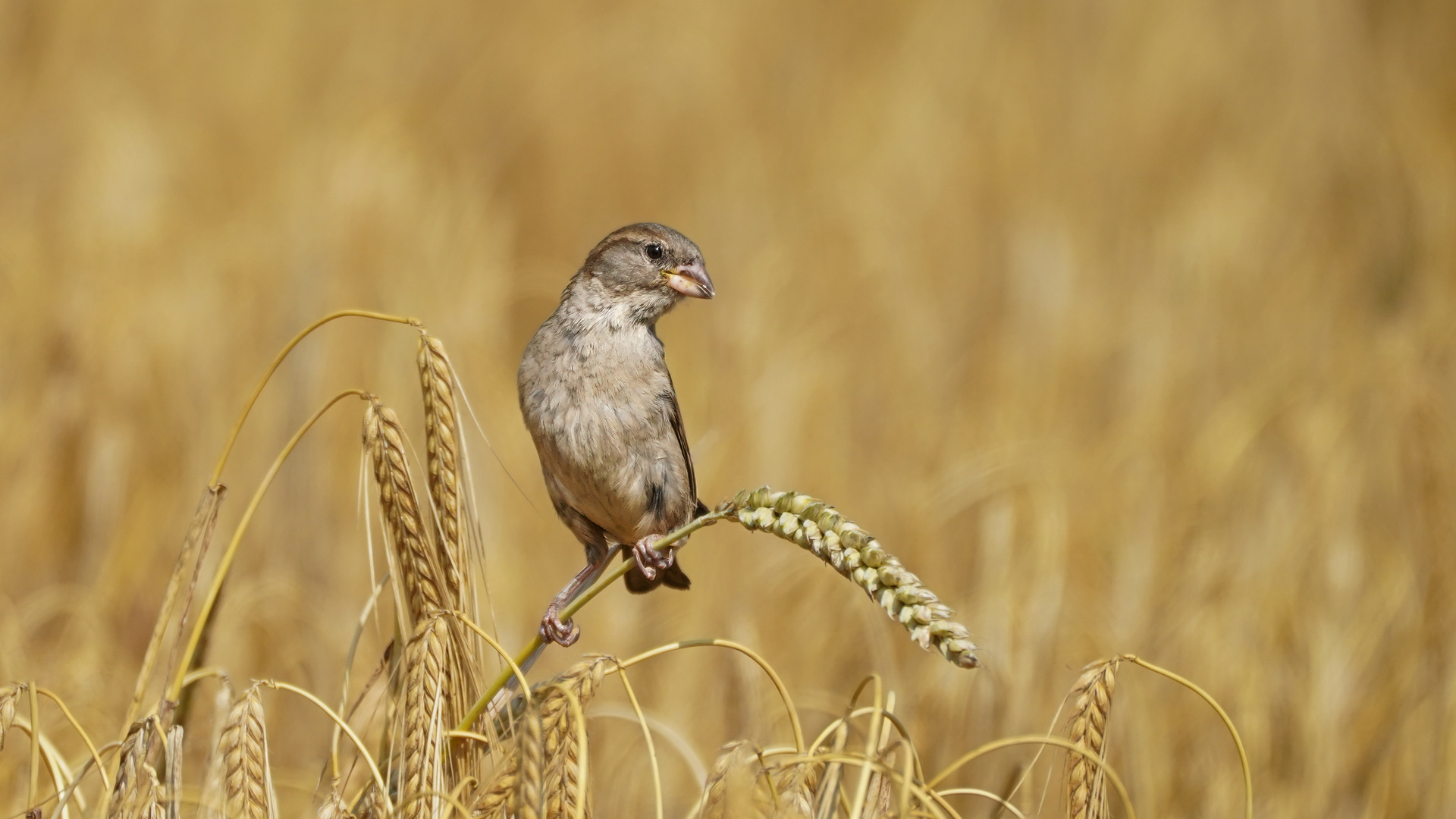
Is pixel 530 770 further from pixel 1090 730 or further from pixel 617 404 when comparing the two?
pixel 617 404

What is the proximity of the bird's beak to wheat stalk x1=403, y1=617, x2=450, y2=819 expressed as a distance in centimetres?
142

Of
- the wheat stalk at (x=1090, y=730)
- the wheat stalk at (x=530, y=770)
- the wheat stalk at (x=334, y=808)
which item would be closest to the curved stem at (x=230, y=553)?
A: the wheat stalk at (x=334, y=808)

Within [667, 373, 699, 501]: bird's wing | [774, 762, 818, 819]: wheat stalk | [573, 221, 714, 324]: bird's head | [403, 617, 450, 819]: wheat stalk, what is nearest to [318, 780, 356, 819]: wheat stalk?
[403, 617, 450, 819]: wheat stalk

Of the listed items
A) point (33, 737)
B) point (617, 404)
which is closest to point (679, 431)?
point (617, 404)

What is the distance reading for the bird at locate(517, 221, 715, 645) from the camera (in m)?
2.67

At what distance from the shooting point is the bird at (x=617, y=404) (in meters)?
2.67

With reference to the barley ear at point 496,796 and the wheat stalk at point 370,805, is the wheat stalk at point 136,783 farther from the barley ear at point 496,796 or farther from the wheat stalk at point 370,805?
the barley ear at point 496,796

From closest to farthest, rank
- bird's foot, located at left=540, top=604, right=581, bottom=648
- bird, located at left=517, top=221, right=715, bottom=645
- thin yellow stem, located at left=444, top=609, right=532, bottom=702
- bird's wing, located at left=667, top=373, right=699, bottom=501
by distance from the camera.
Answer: thin yellow stem, located at left=444, top=609, right=532, bottom=702
bird's foot, located at left=540, top=604, right=581, bottom=648
bird, located at left=517, top=221, right=715, bottom=645
bird's wing, located at left=667, top=373, right=699, bottom=501

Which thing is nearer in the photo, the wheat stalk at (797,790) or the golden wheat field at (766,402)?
the wheat stalk at (797,790)

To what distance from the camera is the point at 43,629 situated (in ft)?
13.5

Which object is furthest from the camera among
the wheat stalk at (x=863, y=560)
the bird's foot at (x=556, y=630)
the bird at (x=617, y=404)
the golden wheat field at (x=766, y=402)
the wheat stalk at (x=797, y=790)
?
the bird at (x=617, y=404)

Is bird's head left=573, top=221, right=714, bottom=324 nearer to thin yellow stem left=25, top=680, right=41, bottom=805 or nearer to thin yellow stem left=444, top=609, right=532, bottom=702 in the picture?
thin yellow stem left=444, top=609, right=532, bottom=702

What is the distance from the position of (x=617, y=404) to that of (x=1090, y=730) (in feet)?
4.62

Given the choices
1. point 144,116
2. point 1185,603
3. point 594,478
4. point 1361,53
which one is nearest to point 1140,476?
point 1185,603
